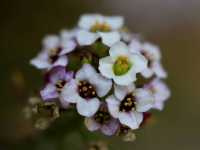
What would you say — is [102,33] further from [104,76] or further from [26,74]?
[26,74]

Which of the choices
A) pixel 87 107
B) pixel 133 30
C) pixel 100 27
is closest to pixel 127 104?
pixel 87 107

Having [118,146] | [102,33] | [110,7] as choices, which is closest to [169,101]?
[118,146]

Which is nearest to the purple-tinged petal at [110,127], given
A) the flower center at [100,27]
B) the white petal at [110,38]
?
the white petal at [110,38]

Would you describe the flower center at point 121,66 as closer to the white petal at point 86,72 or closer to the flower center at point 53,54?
the white petal at point 86,72

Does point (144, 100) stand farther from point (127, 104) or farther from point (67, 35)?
point (67, 35)

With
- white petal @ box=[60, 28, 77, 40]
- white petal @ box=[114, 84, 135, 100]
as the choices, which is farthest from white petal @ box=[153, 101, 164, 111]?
white petal @ box=[60, 28, 77, 40]

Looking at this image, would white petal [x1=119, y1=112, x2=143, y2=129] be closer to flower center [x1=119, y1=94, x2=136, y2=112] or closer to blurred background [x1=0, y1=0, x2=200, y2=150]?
flower center [x1=119, y1=94, x2=136, y2=112]

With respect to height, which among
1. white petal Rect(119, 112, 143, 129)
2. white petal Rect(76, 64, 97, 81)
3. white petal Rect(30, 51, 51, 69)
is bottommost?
white petal Rect(119, 112, 143, 129)
